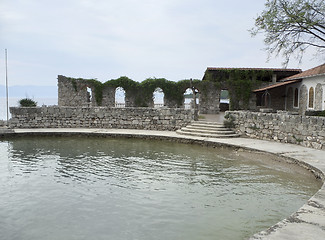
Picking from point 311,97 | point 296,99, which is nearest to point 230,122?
point 311,97

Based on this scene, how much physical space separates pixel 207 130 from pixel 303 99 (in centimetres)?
1037

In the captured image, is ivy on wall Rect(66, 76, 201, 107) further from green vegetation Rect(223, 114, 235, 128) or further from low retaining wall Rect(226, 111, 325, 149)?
low retaining wall Rect(226, 111, 325, 149)

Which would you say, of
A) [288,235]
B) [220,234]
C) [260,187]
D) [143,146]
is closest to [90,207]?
[220,234]

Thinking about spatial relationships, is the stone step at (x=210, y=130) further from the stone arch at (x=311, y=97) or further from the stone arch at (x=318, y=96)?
the stone arch at (x=311, y=97)

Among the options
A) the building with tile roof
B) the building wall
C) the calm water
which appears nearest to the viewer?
the calm water

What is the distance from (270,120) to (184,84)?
1546cm

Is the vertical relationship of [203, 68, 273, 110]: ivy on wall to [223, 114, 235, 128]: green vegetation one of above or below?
above

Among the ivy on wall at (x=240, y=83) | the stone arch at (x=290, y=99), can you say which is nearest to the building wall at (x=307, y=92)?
the stone arch at (x=290, y=99)

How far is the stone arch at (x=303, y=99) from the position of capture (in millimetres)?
19683

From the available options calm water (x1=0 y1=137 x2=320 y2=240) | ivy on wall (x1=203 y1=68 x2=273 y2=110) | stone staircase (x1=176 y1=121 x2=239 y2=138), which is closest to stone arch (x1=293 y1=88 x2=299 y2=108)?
ivy on wall (x1=203 y1=68 x2=273 y2=110)

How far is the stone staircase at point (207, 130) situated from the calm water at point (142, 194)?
293cm

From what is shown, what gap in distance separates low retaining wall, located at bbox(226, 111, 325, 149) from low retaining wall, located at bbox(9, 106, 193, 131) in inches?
134

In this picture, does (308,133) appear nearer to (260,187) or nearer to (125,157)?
(260,187)

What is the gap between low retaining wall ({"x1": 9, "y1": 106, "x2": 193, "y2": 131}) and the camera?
50.5 ft
